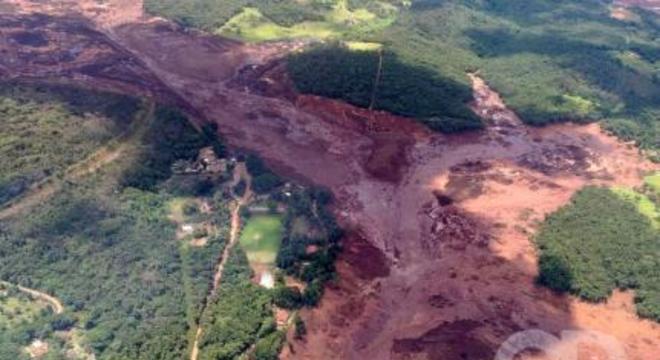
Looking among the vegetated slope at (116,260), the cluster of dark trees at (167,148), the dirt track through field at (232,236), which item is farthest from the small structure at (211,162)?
the vegetated slope at (116,260)

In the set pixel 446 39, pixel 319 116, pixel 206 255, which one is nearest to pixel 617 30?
pixel 446 39

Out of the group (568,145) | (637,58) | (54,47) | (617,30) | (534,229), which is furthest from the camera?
(617,30)

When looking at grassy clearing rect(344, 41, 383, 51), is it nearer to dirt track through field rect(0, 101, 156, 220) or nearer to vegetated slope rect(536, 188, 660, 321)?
dirt track through field rect(0, 101, 156, 220)

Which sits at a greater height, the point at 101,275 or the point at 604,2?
the point at 604,2

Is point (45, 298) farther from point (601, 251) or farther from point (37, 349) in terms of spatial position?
point (601, 251)

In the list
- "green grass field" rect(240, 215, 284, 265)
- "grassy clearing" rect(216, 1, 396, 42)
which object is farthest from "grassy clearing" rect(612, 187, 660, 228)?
"grassy clearing" rect(216, 1, 396, 42)

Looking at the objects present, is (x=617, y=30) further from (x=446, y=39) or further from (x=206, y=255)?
(x=206, y=255)

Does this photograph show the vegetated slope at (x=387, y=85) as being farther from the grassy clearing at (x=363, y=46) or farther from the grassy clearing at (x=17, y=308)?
the grassy clearing at (x=17, y=308)
